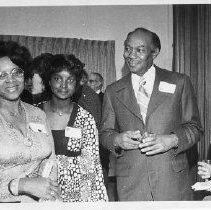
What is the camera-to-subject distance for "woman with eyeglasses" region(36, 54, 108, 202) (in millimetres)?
2006

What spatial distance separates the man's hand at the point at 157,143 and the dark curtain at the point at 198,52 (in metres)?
1.16

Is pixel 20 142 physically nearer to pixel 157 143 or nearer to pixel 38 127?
pixel 38 127

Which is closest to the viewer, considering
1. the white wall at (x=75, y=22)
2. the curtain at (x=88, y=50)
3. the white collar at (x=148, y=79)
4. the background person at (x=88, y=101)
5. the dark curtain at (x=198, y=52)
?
the white collar at (x=148, y=79)

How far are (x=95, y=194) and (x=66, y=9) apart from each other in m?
3.23

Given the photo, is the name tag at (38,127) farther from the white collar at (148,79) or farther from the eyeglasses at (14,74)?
the white collar at (148,79)

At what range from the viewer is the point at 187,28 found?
2.89 m

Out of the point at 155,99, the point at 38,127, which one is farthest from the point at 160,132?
the point at 38,127

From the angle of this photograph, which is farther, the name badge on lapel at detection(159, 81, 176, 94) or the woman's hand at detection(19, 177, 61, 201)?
the name badge on lapel at detection(159, 81, 176, 94)

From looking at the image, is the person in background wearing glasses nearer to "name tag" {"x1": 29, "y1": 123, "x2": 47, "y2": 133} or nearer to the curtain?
"name tag" {"x1": 29, "y1": 123, "x2": 47, "y2": 133}

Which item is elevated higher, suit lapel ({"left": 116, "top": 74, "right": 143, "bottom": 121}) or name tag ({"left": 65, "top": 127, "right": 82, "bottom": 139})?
suit lapel ({"left": 116, "top": 74, "right": 143, "bottom": 121})

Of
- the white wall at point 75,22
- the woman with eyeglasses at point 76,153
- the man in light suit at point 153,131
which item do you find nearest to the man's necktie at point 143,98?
the man in light suit at point 153,131

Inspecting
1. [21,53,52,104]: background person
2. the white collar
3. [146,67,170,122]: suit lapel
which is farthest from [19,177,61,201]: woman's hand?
[21,53,52,104]: background person

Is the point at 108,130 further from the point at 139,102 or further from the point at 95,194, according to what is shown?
the point at 95,194

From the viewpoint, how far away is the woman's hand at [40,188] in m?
1.54
